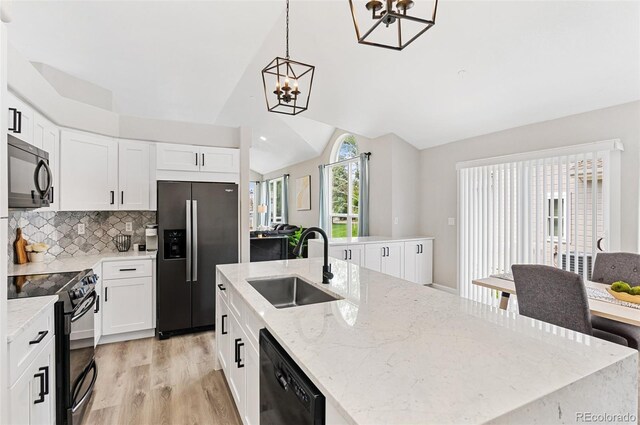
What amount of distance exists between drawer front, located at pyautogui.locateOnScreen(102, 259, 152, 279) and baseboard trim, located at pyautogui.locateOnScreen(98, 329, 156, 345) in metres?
0.62

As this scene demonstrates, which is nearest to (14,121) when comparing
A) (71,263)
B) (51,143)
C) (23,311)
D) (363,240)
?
(51,143)

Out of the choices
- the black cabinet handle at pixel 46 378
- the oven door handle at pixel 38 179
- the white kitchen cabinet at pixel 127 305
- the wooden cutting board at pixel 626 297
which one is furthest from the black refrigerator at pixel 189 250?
the wooden cutting board at pixel 626 297

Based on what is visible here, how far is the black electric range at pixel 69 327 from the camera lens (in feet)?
5.89

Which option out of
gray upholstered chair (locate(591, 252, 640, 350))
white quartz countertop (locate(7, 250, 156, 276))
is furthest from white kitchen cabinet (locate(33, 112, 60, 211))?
gray upholstered chair (locate(591, 252, 640, 350))

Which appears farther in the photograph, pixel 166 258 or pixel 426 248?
pixel 426 248

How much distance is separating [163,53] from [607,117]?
4.88m

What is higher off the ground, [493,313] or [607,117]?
[607,117]

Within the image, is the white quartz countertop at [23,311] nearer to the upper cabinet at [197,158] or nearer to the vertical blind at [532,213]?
the upper cabinet at [197,158]

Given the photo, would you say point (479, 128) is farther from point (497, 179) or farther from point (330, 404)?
point (330, 404)

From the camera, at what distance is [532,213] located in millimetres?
3896

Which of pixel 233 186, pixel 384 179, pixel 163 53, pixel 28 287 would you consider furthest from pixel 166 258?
pixel 384 179

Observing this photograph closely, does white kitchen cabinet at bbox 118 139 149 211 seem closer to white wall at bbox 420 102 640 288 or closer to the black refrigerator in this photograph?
the black refrigerator

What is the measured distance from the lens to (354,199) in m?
6.96

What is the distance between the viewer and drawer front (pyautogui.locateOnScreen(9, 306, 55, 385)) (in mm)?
1314
